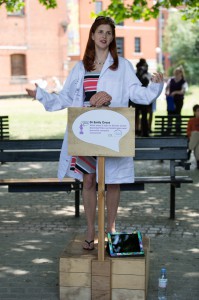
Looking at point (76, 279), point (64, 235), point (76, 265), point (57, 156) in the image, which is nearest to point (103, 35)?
point (76, 265)

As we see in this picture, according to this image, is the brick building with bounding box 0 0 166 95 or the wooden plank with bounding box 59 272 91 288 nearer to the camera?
the wooden plank with bounding box 59 272 91 288

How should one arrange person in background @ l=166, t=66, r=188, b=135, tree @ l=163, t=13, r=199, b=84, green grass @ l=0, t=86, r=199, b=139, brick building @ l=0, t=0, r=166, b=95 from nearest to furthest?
person in background @ l=166, t=66, r=188, b=135 < green grass @ l=0, t=86, r=199, b=139 < brick building @ l=0, t=0, r=166, b=95 < tree @ l=163, t=13, r=199, b=84

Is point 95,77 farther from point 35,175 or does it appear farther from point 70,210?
point 35,175

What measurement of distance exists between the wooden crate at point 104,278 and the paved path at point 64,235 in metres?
0.24

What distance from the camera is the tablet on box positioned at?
15.2ft

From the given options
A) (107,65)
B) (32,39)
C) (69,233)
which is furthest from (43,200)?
(32,39)

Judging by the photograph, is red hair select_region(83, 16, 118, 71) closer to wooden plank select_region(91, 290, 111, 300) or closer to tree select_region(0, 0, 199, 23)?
wooden plank select_region(91, 290, 111, 300)

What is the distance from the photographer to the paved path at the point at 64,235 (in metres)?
5.02

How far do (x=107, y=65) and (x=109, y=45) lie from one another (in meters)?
0.23

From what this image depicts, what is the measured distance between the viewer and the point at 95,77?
4.99 metres

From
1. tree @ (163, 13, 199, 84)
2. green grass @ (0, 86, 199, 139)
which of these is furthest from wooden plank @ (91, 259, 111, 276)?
tree @ (163, 13, 199, 84)

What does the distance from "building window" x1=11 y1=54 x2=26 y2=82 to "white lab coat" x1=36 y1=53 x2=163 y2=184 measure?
142ft

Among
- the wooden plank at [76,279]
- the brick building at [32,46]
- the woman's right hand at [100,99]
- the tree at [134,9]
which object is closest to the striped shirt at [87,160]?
the woman's right hand at [100,99]

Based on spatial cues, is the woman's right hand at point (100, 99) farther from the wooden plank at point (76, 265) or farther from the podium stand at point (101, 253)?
the wooden plank at point (76, 265)
